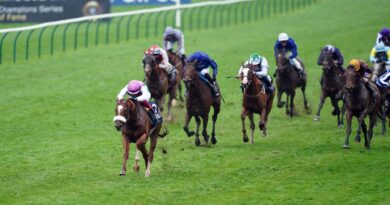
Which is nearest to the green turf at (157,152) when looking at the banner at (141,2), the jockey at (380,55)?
the jockey at (380,55)

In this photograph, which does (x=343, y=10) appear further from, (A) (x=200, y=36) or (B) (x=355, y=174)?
(B) (x=355, y=174)

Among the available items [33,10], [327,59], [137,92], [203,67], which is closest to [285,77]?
[327,59]

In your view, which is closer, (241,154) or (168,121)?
(241,154)

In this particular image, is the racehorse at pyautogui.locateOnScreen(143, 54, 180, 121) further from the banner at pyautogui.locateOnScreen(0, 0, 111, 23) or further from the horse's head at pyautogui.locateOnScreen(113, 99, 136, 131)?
the banner at pyautogui.locateOnScreen(0, 0, 111, 23)

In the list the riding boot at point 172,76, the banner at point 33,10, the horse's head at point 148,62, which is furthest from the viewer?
the banner at point 33,10

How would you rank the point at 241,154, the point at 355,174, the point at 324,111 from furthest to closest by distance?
the point at 324,111 → the point at 241,154 → the point at 355,174

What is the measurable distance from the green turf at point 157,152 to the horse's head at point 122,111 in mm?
1247

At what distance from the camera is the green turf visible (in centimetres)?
1697

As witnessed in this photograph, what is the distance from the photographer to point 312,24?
44906 millimetres

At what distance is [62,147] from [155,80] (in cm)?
325

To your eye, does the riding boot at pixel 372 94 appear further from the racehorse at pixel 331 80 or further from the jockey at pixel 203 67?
the racehorse at pixel 331 80

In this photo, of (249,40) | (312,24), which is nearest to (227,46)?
(249,40)

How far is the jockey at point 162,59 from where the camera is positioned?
2359cm

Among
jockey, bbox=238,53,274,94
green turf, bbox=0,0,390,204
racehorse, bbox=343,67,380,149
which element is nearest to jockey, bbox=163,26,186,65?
green turf, bbox=0,0,390,204
